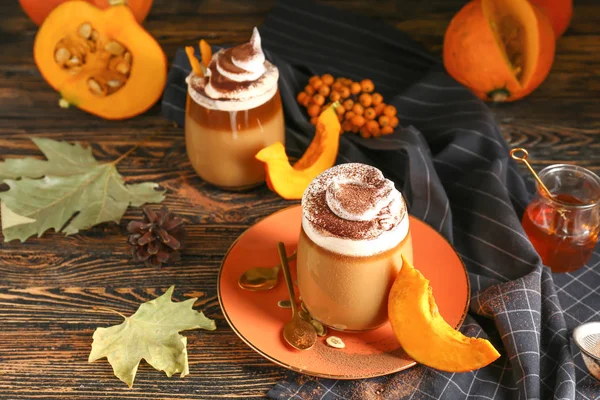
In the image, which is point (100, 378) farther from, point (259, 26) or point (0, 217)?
point (259, 26)

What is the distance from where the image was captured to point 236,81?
120cm

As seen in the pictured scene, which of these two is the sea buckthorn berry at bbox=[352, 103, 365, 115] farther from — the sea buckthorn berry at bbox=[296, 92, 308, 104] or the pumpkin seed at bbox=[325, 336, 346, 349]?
the pumpkin seed at bbox=[325, 336, 346, 349]

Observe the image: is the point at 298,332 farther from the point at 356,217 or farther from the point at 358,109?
the point at 358,109

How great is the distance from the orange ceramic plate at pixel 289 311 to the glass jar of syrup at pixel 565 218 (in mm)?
181

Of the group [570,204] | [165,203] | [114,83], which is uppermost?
[570,204]

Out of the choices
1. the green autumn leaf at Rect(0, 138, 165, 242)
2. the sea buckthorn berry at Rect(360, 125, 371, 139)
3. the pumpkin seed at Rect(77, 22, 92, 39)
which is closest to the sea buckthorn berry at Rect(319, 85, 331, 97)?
the sea buckthorn berry at Rect(360, 125, 371, 139)

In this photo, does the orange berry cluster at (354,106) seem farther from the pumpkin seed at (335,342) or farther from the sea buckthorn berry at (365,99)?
the pumpkin seed at (335,342)

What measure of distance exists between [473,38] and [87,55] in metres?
0.79

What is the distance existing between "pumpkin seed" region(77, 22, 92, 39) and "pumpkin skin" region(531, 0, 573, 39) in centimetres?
97

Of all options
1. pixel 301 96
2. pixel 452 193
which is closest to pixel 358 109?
pixel 301 96

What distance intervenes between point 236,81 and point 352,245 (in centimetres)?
41

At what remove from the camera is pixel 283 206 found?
1313mm

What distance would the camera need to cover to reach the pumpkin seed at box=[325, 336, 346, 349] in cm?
100

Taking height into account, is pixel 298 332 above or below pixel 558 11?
below
